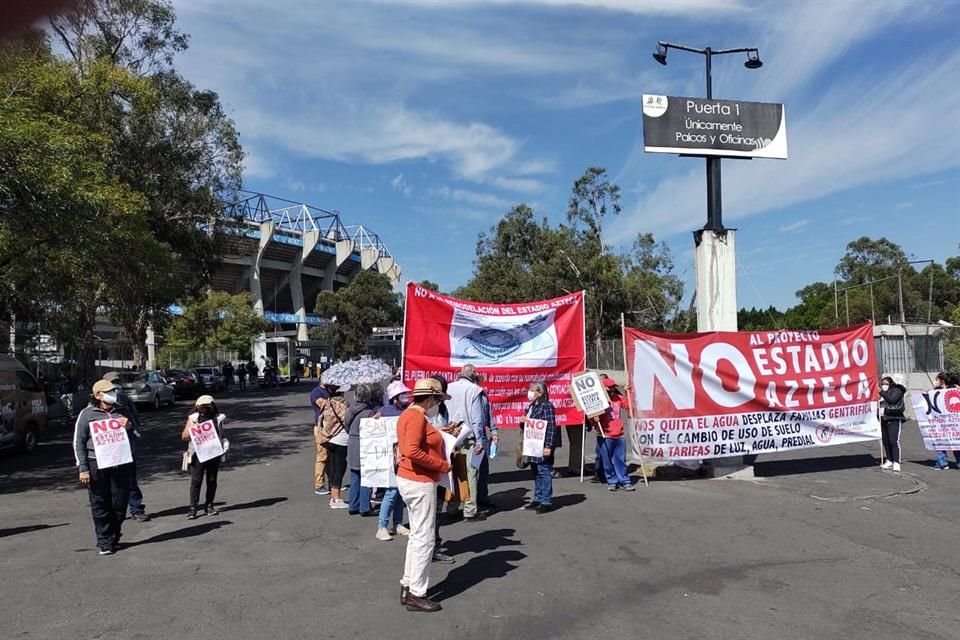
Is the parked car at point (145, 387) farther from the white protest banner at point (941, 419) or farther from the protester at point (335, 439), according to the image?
the white protest banner at point (941, 419)

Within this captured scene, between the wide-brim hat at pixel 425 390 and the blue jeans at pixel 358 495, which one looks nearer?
the wide-brim hat at pixel 425 390

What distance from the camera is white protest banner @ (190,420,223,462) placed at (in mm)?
8805

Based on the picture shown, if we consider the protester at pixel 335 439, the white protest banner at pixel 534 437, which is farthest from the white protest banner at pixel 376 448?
the white protest banner at pixel 534 437

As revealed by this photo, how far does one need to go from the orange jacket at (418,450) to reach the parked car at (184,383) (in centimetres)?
3139

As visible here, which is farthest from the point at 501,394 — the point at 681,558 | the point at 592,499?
the point at 681,558

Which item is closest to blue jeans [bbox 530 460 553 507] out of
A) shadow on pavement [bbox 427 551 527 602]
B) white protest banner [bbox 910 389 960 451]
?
shadow on pavement [bbox 427 551 527 602]

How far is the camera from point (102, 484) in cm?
725

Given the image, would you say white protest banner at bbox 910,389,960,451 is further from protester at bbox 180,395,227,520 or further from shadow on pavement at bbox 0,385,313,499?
shadow on pavement at bbox 0,385,313,499

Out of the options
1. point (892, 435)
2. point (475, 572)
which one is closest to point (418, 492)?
point (475, 572)

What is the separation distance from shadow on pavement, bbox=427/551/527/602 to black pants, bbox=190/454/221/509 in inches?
151

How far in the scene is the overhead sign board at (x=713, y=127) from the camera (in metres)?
11.8

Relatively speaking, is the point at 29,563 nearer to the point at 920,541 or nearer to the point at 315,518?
the point at 315,518

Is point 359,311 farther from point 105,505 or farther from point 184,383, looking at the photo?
point 105,505

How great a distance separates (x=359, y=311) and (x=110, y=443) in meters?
55.4
